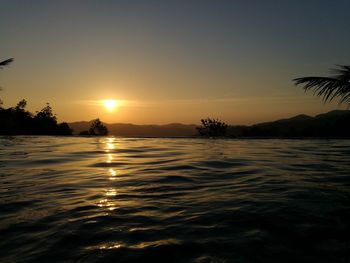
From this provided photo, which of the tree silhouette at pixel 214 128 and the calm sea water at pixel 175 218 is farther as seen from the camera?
the tree silhouette at pixel 214 128

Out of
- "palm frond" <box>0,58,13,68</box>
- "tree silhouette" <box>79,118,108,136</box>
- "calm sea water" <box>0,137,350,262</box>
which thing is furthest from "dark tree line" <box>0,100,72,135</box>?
"calm sea water" <box>0,137,350,262</box>

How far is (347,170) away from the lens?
733cm

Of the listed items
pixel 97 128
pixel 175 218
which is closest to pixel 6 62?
pixel 175 218

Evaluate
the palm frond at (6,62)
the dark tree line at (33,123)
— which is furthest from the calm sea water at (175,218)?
the dark tree line at (33,123)

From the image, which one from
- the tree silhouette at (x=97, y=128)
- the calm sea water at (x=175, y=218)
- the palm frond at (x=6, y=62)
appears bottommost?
the calm sea water at (x=175, y=218)

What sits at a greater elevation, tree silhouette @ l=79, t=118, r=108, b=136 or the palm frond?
the palm frond

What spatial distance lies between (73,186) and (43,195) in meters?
0.78

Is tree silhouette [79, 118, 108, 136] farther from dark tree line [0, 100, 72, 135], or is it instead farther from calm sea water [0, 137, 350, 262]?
calm sea water [0, 137, 350, 262]

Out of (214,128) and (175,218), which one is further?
(214,128)

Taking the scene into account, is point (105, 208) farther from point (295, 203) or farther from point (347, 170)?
point (347, 170)

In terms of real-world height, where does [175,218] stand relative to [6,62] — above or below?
below

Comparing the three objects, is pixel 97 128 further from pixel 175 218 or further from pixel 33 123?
pixel 175 218

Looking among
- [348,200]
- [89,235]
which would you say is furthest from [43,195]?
[348,200]

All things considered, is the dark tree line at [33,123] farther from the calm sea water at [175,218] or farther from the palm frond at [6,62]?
the calm sea water at [175,218]
